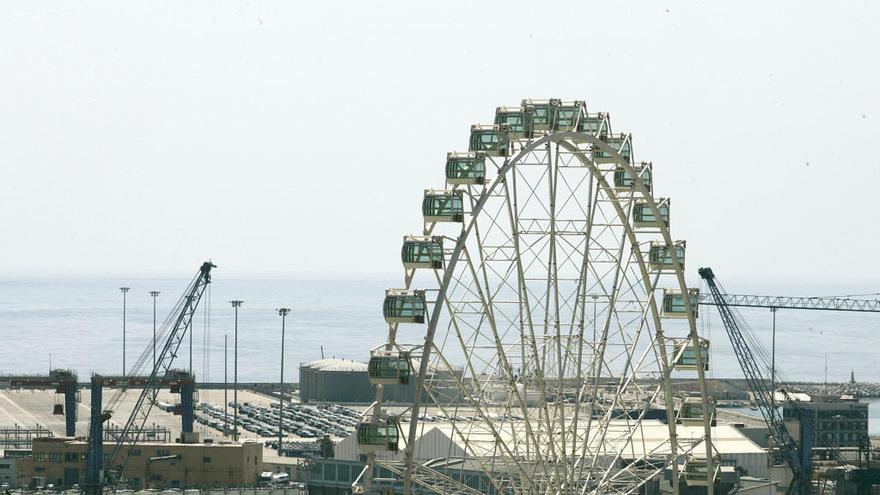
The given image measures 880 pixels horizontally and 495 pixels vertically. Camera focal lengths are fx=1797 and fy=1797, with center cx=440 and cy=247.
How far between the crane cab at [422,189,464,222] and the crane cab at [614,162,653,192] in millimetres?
7393

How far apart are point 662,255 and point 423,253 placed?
12084 mm

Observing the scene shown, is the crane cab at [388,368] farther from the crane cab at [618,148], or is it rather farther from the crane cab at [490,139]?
the crane cab at [618,148]

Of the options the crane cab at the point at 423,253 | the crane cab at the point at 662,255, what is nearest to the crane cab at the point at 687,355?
the crane cab at the point at 662,255

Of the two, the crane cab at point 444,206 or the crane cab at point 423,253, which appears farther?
the crane cab at point 444,206

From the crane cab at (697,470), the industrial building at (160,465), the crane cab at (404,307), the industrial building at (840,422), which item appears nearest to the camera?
the crane cab at (404,307)

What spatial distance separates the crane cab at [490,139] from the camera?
50.1 meters

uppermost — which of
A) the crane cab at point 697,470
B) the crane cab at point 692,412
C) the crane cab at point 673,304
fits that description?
the crane cab at point 673,304

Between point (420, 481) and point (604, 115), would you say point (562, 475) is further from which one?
point (604, 115)

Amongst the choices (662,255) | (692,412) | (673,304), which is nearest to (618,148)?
(662,255)

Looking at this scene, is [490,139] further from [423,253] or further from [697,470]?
[697,470]

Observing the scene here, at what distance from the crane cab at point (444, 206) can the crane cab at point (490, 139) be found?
198 cm

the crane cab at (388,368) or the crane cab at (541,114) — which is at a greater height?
the crane cab at (541,114)

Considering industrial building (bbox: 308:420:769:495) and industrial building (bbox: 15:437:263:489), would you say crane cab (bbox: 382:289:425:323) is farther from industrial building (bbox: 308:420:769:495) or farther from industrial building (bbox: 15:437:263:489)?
industrial building (bbox: 15:437:263:489)

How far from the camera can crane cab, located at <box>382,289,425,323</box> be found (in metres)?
46.5
